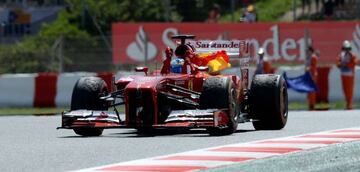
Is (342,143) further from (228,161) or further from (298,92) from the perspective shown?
(298,92)

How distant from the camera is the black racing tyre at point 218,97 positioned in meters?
13.8

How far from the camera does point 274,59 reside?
28359 mm

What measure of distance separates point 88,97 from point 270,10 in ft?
71.0

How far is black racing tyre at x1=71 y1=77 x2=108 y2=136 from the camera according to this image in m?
14.6

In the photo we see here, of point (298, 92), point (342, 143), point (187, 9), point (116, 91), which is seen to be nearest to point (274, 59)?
point (298, 92)

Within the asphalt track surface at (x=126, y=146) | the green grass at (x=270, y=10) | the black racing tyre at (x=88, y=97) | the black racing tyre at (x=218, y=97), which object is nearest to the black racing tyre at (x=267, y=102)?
the asphalt track surface at (x=126, y=146)

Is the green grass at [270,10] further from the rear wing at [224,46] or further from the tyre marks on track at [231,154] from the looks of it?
the tyre marks on track at [231,154]

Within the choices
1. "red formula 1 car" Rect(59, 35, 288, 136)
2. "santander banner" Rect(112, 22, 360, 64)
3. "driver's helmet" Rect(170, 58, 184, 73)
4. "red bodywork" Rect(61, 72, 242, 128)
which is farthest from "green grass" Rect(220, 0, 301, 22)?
"red bodywork" Rect(61, 72, 242, 128)

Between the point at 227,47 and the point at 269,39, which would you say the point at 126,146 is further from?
the point at 269,39

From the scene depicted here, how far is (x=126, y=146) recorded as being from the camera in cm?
1246

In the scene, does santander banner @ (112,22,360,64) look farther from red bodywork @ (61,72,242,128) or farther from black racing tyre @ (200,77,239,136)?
black racing tyre @ (200,77,239,136)

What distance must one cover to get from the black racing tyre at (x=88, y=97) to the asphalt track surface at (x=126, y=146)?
0.64 feet

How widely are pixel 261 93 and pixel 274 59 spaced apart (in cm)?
1360

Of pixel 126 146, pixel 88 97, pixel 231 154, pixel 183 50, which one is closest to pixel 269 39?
pixel 183 50
